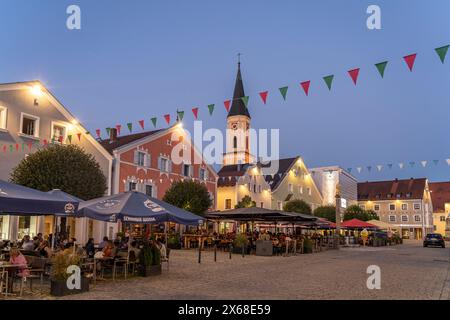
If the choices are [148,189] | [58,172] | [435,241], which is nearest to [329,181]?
[435,241]

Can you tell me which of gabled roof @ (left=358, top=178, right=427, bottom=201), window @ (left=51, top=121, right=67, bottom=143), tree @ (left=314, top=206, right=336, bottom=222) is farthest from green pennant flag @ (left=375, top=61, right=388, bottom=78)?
gabled roof @ (left=358, top=178, right=427, bottom=201)

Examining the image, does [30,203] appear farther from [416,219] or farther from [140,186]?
[416,219]

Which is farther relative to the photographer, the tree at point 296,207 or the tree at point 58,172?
the tree at point 296,207

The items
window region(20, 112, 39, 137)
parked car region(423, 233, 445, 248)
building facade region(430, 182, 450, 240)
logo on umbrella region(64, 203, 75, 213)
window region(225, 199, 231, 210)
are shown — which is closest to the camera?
logo on umbrella region(64, 203, 75, 213)

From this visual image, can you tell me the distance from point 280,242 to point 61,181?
491 inches

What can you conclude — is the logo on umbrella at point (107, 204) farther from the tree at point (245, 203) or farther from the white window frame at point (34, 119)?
the tree at point (245, 203)

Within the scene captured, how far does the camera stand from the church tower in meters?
70.1

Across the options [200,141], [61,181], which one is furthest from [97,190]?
[200,141]

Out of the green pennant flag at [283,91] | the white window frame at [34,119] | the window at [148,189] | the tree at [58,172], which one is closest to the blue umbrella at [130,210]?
the green pennant flag at [283,91]

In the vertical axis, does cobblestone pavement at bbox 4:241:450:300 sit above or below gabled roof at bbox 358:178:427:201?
below

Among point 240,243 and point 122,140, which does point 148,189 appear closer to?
point 122,140

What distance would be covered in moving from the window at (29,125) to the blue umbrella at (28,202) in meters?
14.3

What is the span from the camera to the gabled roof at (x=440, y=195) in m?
95.5

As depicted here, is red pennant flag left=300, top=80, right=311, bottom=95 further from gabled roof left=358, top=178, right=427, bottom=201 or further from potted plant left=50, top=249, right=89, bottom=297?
gabled roof left=358, top=178, right=427, bottom=201
